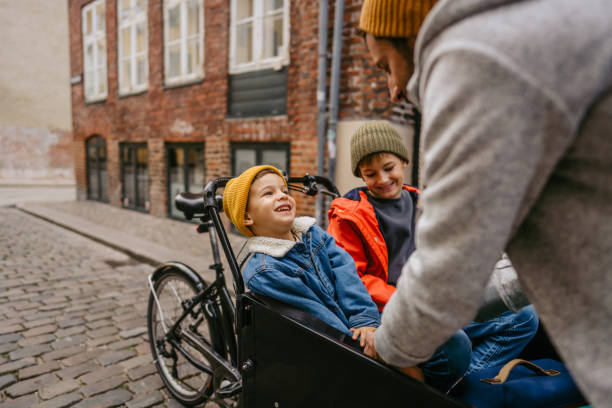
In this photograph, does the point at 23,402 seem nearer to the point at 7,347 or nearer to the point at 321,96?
the point at 7,347

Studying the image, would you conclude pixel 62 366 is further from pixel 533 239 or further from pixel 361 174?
pixel 533 239

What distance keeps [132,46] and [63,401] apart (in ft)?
33.6

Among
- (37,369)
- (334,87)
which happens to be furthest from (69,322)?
(334,87)

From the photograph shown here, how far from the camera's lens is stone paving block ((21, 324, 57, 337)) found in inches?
142

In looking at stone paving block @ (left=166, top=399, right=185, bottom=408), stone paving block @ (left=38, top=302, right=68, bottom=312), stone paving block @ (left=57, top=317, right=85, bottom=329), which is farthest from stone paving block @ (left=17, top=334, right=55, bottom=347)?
stone paving block @ (left=166, top=399, right=185, bottom=408)

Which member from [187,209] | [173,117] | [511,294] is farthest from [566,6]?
[173,117]

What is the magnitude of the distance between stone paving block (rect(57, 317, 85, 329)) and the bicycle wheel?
1318 millimetres

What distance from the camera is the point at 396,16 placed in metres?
0.91

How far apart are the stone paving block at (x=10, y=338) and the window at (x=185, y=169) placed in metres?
5.65

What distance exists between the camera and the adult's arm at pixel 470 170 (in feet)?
2.02

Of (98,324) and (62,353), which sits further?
(98,324)

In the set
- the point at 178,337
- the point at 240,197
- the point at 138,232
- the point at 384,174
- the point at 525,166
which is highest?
the point at 525,166

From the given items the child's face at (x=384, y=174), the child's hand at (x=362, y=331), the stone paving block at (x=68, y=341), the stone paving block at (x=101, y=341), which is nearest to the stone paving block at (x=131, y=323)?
the stone paving block at (x=101, y=341)

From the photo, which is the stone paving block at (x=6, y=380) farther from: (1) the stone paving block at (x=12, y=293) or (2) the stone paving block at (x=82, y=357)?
(1) the stone paving block at (x=12, y=293)
